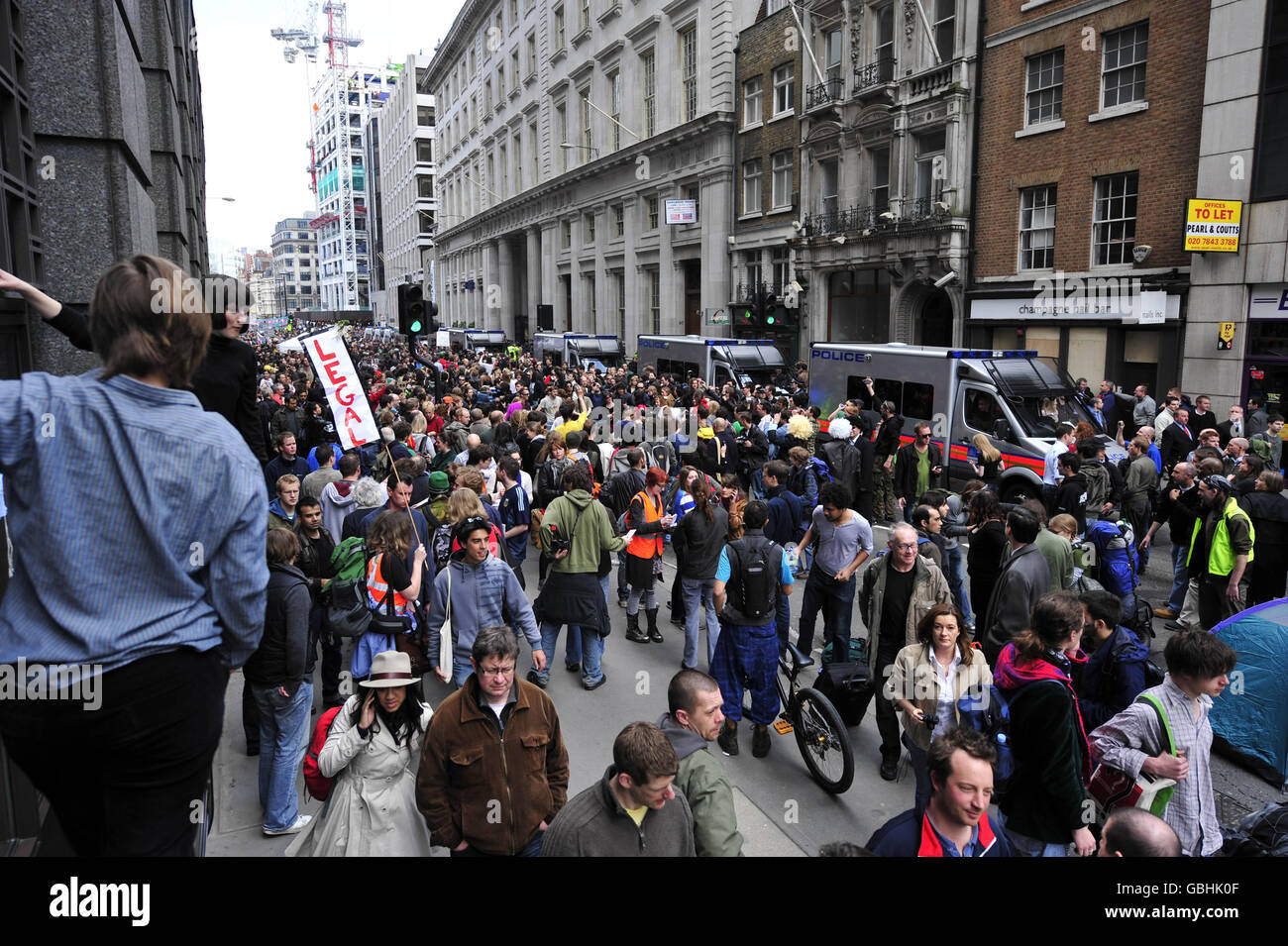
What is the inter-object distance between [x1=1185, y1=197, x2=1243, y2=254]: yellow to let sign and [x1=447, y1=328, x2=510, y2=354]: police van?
4039 centimetres

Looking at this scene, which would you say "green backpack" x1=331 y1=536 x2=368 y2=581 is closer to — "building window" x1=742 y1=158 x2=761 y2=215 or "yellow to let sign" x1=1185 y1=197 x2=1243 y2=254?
"yellow to let sign" x1=1185 y1=197 x2=1243 y2=254

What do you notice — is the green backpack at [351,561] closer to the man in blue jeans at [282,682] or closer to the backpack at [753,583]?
the man in blue jeans at [282,682]

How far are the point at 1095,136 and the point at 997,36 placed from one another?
4.27 meters

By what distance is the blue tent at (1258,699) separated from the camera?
5.87 m

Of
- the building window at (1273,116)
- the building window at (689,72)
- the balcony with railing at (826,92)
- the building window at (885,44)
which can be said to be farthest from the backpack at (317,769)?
the building window at (689,72)

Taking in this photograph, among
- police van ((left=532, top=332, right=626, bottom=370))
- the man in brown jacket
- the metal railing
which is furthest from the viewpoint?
police van ((left=532, top=332, right=626, bottom=370))

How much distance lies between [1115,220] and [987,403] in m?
9.43

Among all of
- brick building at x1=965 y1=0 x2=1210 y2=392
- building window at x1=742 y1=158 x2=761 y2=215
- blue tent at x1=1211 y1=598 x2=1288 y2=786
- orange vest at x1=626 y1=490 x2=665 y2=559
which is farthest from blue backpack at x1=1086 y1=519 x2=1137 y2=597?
building window at x1=742 y1=158 x2=761 y2=215

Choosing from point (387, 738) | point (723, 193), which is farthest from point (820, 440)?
point (723, 193)

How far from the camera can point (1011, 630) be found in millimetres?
5961

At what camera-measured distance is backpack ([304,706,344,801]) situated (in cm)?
371

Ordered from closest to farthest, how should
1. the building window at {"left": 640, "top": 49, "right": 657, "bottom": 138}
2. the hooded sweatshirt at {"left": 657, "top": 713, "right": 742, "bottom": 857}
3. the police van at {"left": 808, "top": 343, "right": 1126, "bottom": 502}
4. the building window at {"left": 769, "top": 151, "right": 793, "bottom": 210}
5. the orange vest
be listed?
the hooded sweatshirt at {"left": 657, "top": 713, "right": 742, "bottom": 857} < the orange vest < the police van at {"left": 808, "top": 343, "right": 1126, "bottom": 502} < the building window at {"left": 769, "top": 151, "right": 793, "bottom": 210} < the building window at {"left": 640, "top": 49, "right": 657, "bottom": 138}

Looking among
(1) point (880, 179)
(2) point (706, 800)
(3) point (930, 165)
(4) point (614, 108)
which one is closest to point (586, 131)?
(4) point (614, 108)

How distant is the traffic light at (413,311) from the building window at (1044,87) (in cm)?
1721
